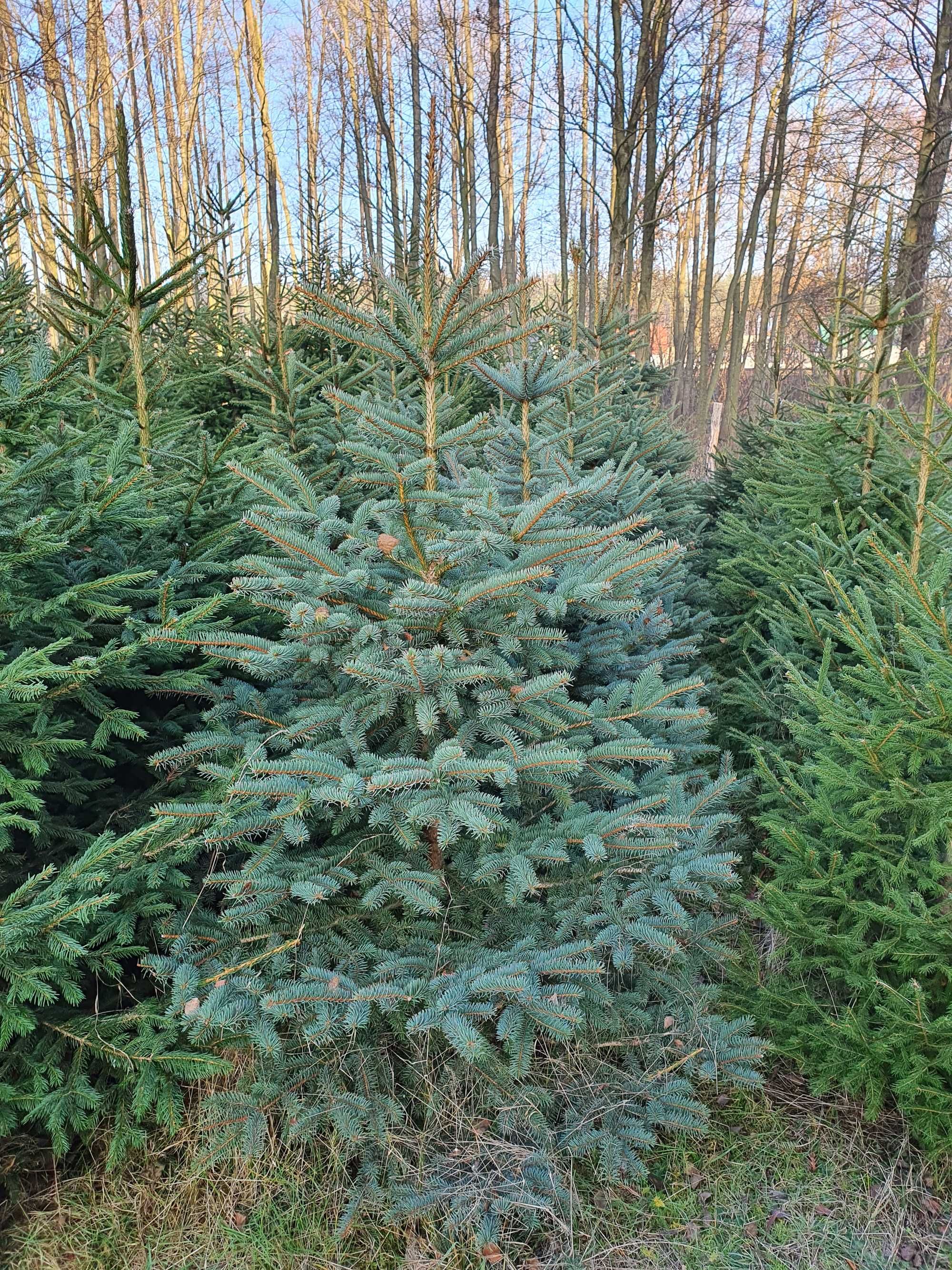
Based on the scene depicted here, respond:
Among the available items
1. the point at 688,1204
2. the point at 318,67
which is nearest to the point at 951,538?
the point at 688,1204

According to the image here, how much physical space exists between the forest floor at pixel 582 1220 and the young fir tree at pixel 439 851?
129 millimetres

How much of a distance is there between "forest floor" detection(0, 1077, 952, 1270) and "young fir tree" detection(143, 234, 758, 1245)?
0.42ft

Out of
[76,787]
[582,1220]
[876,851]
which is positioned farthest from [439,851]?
[876,851]

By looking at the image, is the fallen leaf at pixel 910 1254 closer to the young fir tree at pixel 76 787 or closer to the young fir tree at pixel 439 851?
the young fir tree at pixel 439 851

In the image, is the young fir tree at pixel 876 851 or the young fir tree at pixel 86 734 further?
the young fir tree at pixel 876 851

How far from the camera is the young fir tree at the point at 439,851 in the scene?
203 cm

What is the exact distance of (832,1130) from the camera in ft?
8.05

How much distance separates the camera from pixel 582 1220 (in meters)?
2.12

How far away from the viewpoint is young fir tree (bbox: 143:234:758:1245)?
6.67 feet

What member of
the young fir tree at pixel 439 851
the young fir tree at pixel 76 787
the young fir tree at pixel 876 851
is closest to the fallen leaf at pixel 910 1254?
the young fir tree at pixel 876 851

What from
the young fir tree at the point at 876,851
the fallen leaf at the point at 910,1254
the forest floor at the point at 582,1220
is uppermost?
Answer: the young fir tree at the point at 876,851

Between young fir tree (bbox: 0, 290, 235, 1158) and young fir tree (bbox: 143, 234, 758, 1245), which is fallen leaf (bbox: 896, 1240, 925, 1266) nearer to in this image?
young fir tree (bbox: 143, 234, 758, 1245)

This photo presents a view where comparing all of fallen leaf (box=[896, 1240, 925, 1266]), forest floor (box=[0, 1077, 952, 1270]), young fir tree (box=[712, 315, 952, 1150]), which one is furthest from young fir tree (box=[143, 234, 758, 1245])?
fallen leaf (box=[896, 1240, 925, 1266])

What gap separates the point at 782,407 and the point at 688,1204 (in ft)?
22.9
